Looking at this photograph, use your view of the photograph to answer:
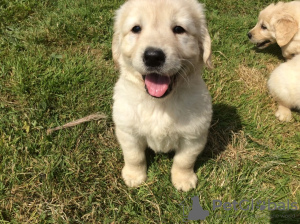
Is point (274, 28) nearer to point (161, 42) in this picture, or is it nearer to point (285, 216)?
point (285, 216)

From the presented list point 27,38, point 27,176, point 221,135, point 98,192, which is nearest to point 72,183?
point 98,192

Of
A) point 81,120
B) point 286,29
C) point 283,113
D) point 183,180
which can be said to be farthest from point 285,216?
point 286,29

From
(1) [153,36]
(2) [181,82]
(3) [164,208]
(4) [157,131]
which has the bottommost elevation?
(3) [164,208]

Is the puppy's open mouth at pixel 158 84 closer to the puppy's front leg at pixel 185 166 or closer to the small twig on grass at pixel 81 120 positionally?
the puppy's front leg at pixel 185 166

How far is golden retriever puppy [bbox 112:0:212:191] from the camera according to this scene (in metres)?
1.76

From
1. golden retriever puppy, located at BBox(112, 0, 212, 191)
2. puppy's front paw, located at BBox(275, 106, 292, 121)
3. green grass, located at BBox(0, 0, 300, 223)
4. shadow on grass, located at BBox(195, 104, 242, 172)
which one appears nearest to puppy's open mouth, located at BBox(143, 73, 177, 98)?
golden retriever puppy, located at BBox(112, 0, 212, 191)

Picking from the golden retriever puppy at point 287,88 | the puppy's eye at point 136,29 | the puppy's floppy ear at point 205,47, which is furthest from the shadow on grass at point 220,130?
the puppy's eye at point 136,29

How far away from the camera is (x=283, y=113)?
3.36 metres

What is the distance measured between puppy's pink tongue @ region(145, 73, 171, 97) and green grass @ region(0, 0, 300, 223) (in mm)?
1032

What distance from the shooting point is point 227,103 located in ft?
10.9

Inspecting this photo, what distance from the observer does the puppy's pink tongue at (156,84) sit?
5.98ft

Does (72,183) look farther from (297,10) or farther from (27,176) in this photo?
(297,10)

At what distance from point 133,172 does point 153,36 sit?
4.25 feet

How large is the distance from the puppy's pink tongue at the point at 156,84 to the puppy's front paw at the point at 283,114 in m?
2.15
